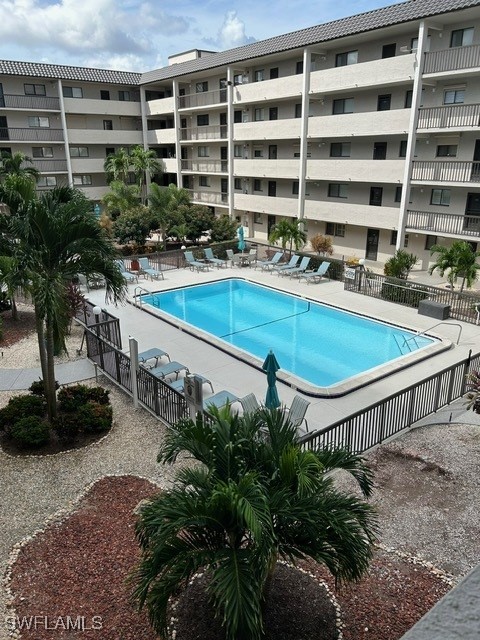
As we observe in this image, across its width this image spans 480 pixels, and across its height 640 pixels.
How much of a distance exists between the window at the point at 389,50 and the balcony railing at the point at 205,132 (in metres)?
14.3

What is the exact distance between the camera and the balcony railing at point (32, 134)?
39.1 meters

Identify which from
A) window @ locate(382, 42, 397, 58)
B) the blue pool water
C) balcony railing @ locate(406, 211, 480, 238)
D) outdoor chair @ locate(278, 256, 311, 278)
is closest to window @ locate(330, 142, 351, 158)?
window @ locate(382, 42, 397, 58)

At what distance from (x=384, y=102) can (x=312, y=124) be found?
472 centimetres

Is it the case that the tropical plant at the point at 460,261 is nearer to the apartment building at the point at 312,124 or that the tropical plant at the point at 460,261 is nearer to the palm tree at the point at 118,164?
the apartment building at the point at 312,124

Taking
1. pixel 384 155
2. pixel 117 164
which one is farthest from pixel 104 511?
pixel 117 164

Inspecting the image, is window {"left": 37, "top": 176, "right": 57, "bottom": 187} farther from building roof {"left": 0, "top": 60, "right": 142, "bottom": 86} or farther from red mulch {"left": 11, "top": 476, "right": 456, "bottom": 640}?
red mulch {"left": 11, "top": 476, "right": 456, "bottom": 640}

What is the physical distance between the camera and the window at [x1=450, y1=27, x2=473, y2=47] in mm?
24906

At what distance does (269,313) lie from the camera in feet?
74.1

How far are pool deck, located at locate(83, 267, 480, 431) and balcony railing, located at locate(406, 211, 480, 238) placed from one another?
6088mm

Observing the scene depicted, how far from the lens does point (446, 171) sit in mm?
25984

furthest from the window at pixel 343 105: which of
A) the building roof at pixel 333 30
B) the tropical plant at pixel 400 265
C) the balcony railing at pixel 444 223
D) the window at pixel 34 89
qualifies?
the window at pixel 34 89

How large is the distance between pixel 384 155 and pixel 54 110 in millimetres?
27084

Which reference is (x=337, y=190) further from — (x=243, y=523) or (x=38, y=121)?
(x=243, y=523)

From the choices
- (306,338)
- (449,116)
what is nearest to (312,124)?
(449,116)
